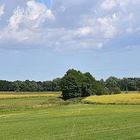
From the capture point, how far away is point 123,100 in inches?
3403

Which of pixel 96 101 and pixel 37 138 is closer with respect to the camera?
pixel 37 138

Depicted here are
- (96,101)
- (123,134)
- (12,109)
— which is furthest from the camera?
(96,101)

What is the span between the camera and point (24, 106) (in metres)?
87.4

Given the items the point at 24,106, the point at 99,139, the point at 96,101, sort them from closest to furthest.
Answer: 1. the point at 99,139
2. the point at 24,106
3. the point at 96,101

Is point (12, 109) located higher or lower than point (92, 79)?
lower

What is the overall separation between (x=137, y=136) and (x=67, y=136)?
393 centimetres

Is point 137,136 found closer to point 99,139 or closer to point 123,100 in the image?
point 99,139

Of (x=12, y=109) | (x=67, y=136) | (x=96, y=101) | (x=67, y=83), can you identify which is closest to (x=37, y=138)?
(x=67, y=136)

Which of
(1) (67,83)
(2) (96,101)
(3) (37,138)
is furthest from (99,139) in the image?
(1) (67,83)

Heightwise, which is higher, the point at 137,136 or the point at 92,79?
the point at 92,79

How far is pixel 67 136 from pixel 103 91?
119 m

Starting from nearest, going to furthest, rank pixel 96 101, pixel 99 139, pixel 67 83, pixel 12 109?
pixel 99 139 → pixel 12 109 → pixel 96 101 → pixel 67 83

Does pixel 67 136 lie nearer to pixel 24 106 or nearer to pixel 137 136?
pixel 137 136

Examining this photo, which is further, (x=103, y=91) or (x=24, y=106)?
(x=103, y=91)
